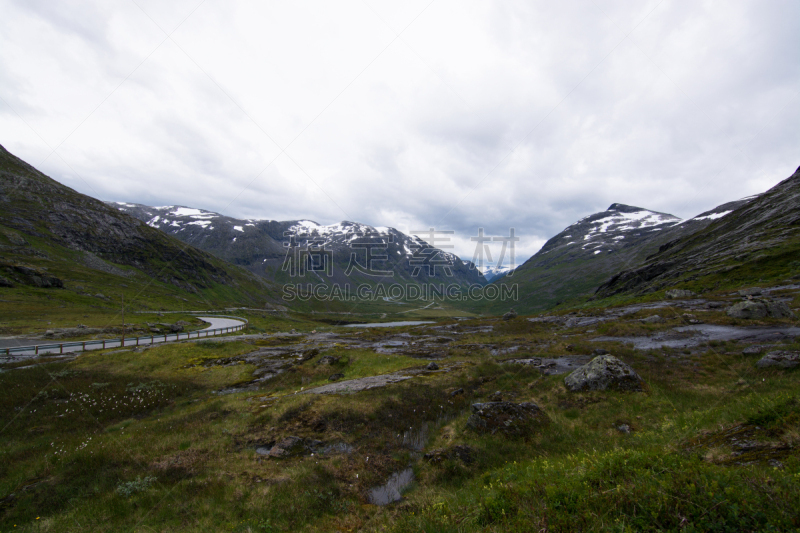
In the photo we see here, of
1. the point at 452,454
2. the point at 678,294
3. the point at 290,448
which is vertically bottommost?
the point at 290,448

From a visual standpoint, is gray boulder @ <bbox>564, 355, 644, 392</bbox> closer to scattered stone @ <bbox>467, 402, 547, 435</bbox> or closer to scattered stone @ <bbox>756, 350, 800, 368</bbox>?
scattered stone @ <bbox>467, 402, 547, 435</bbox>

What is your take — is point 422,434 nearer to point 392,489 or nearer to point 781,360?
point 392,489

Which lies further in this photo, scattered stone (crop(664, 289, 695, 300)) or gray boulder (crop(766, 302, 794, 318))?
scattered stone (crop(664, 289, 695, 300))

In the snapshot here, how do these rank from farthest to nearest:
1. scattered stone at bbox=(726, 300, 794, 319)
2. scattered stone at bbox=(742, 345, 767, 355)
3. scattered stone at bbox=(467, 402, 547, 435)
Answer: scattered stone at bbox=(726, 300, 794, 319) → scattered stone at bbox=(742, 345, 767, 355) → scattered stone at bbox=(467, 402, 547, 435)

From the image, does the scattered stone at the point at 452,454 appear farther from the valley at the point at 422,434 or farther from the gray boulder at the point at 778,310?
the gray boulder at the point at 778,310

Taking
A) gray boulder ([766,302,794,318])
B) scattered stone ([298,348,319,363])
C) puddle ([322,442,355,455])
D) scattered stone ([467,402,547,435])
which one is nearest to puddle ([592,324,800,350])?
gray boulder ([766,302,794,318])

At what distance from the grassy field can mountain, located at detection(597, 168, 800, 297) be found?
52.6 meters

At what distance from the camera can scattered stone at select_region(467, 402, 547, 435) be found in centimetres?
1523

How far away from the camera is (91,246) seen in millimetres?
149875

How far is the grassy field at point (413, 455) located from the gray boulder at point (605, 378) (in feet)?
3.18

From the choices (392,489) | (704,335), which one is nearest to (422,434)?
(392,489)

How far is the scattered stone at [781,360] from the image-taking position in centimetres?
1572

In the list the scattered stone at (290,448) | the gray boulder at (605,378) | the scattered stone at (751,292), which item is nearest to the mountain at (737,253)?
the scattered stone at (751,292)

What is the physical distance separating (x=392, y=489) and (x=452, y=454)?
3309 millimetres
